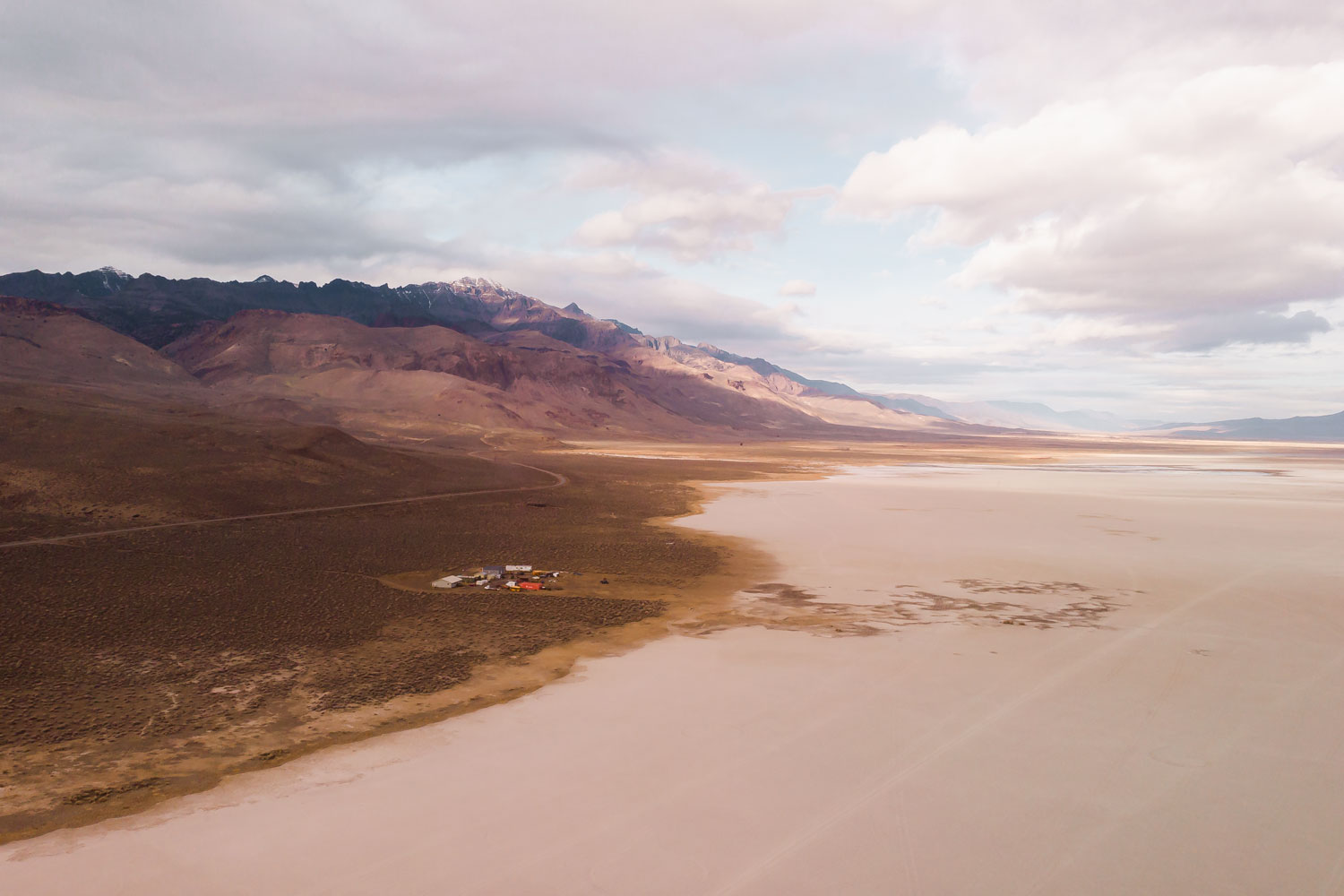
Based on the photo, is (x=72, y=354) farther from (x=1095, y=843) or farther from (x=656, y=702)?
(x=1095, y=843)

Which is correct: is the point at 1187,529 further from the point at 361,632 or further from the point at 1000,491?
the point at 361,632

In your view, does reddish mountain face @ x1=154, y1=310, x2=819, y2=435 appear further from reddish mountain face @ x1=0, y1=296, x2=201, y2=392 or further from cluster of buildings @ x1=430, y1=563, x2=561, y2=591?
cluster of buildings @ x1=430, y1=563, x2=561, y2=591

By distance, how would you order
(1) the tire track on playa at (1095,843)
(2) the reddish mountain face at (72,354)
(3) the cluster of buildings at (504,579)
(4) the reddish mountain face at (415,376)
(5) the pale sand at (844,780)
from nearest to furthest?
(1) the tire track on playa at (1095,843)
(5) the pale sand at (844,780)
(3) the cluster of buildings at (504,579)
(2) the reddish mountain face at (72,354)
(4) the reddish mountain face at (415,376)

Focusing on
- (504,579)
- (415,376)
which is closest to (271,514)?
(504,579)

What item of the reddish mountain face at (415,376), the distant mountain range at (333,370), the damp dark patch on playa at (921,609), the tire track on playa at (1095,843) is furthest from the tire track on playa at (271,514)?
the reddish mountain face at (415,376)

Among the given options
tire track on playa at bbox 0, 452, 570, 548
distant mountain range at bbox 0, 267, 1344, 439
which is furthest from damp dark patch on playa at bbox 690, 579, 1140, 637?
distant mountain range at bbox 0, 267, 1344, 439

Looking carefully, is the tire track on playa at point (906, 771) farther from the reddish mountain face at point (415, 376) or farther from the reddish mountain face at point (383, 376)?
the reddish mountain face at point (415, 376)

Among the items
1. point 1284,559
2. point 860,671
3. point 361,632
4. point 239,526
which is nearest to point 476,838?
point 860,671
